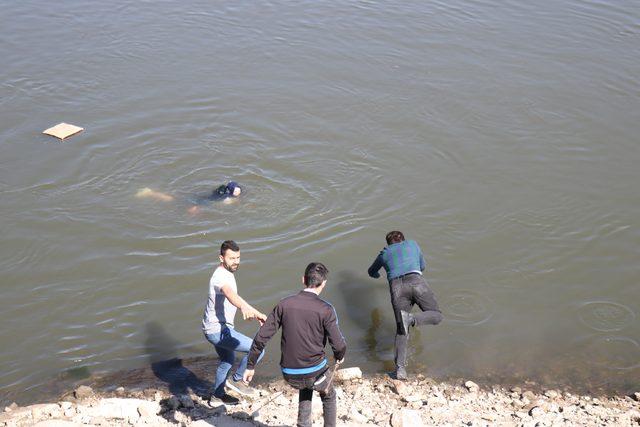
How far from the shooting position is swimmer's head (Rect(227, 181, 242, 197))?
12039 millimetres

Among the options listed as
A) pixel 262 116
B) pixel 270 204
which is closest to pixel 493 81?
pixel 262 116

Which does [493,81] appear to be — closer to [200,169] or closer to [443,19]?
[443,19]

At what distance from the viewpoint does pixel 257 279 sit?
10492 millimetres

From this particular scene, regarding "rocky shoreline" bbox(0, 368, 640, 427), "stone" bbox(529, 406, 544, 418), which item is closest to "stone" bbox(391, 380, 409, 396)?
"rocky shoreline" bbox(0, 368, 640, 427)

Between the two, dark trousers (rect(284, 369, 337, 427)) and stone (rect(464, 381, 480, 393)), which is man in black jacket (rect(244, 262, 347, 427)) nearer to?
dark trousers (rect(284, 369, 337, 427))

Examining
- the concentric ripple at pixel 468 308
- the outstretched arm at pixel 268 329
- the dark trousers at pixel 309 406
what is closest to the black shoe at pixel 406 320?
the concentric ripple at pixel 468 308

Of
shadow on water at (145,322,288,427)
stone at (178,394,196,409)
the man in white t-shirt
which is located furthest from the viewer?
stone at (178,394,196,409)

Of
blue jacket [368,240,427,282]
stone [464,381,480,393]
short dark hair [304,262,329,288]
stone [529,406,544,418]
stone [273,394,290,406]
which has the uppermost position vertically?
short dark hair [304,262,329,288]

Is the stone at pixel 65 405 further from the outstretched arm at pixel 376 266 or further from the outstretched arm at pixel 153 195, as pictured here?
the outstretched arm at pixel 153 195

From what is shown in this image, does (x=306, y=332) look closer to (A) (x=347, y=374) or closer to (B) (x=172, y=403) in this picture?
(B) (x=172, y=403)

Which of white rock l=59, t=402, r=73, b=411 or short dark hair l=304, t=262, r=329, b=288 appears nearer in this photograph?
short dark hair l=304, t=262, r=329, b=288

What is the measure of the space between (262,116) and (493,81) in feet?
16.2

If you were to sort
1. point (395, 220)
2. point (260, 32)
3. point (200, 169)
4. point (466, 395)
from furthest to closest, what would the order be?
point (260, 32)
point (200, 169)
point (395, 220)
point (466, 395)

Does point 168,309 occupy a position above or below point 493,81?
below
